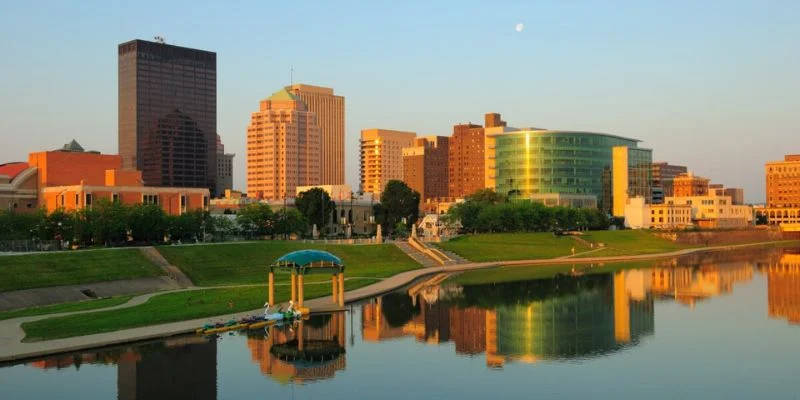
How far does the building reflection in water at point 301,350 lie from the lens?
43.7 metres

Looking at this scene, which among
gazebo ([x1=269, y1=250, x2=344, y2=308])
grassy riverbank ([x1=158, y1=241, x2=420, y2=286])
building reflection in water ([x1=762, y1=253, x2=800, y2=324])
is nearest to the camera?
gazebo ([x1=269, y1=250, x2=344, y2=308])

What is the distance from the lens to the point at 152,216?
339 ft

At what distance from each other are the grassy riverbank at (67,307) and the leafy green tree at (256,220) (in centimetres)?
5565

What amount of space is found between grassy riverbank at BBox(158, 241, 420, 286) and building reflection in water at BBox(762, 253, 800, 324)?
42278 mm

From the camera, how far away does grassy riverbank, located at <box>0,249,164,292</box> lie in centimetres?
6819

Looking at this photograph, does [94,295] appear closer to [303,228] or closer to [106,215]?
[106,215]

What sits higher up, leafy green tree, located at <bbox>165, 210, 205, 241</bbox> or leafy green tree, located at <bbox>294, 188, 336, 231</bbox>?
leafy green tree, located at <bbox>294, 188, 336, 231</bbox>

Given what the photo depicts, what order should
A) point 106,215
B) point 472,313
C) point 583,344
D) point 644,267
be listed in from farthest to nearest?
point 644,267
point 106,215
point 472,313
point 583,344

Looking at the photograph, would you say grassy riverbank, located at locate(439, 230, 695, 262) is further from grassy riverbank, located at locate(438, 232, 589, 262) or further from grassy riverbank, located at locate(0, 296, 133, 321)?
grassy riverbank, located at locate(0, 296, 133, 321)

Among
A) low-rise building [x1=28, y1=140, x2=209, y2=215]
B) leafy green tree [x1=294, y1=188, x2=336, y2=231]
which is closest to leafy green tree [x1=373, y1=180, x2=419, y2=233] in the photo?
leafy green tree [x1=294, y1=188, x2=336, y2=231]

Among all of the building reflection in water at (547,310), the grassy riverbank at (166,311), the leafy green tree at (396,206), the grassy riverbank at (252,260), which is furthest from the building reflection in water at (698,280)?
the leafy green tree at (396,206)

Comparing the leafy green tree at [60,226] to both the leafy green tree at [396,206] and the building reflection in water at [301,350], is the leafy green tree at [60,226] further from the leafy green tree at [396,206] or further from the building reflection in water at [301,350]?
the leafy green tree at [396,206]

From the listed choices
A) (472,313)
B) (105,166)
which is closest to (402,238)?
(105,166)

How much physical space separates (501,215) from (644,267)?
4186cm
